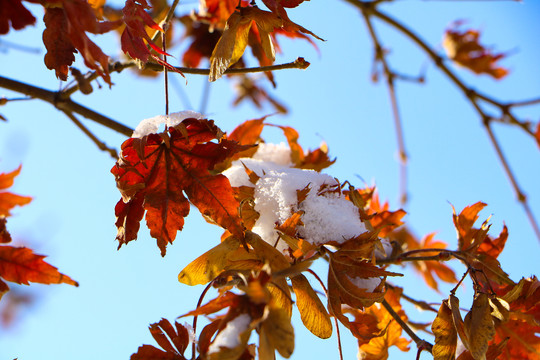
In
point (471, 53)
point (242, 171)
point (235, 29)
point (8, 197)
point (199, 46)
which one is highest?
point (471, 53)

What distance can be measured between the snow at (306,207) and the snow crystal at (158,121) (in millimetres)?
107

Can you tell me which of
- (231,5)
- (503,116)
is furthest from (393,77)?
(231,5)

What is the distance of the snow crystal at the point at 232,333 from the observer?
1.52ft

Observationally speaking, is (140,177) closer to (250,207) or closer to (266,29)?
(250,207)

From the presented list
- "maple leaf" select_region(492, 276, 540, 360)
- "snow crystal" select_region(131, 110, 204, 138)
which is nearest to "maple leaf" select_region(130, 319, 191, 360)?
"snow crystal" select_region(131, 110, 204, 138)

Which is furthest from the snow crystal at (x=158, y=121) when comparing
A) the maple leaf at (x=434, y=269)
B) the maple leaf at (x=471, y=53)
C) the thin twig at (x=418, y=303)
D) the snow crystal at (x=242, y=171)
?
the maple leaf at (x=471, y=53)

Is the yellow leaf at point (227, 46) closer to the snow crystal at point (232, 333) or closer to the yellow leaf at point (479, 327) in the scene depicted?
the snow crystal at point (232, 333)

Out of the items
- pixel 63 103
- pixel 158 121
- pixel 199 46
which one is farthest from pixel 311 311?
pixel 199 46

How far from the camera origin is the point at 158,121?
66cm

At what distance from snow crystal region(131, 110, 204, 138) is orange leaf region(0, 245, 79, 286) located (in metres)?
0.20

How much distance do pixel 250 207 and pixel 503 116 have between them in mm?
1399

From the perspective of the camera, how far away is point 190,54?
5.20ft

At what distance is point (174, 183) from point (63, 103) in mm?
355

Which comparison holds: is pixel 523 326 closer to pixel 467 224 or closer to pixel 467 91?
pixel 467 224
